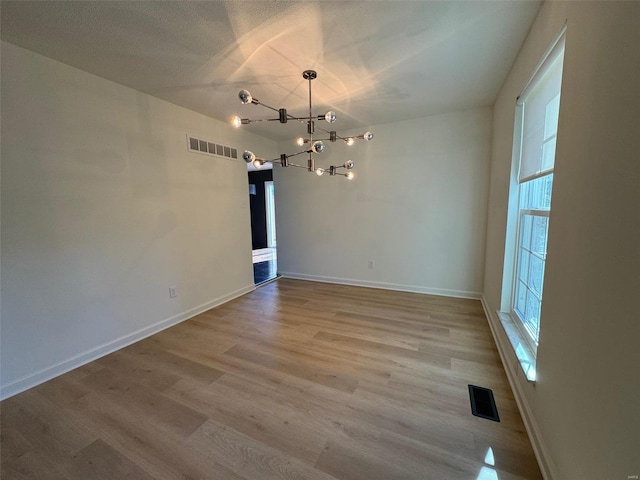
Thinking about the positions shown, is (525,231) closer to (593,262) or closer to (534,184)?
(534,184)

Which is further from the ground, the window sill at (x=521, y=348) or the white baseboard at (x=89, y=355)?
the window sill at (x=521, y=348)

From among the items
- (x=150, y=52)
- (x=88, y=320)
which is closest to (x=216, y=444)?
(x=88, y=320)

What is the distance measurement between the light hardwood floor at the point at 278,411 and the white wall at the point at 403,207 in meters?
1.16

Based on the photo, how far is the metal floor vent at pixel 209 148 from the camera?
3186 millimetres

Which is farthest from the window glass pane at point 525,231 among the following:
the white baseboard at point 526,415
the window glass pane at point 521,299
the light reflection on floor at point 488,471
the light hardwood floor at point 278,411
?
the light reflection on floor at point 488,471

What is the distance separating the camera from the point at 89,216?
2314 millimetres

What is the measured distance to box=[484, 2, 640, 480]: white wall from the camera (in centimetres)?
78

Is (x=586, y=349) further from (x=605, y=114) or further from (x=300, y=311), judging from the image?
(x=300, y=311)

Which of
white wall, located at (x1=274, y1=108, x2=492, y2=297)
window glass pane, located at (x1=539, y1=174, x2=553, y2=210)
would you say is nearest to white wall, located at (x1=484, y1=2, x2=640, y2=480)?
window glass pane, located at (x1=539, y1=174, x2=553, y2=210)

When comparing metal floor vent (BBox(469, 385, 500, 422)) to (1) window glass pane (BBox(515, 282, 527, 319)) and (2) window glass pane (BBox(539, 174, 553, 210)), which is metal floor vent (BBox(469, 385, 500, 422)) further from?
(2) window glass pane (BBox(539, 174, 553, 210))

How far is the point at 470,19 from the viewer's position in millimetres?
1690

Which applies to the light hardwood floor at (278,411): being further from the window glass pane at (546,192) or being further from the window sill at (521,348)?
the window glass pane at (546,192)

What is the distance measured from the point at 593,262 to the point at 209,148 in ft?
12.2

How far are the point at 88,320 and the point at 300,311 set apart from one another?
212cm
